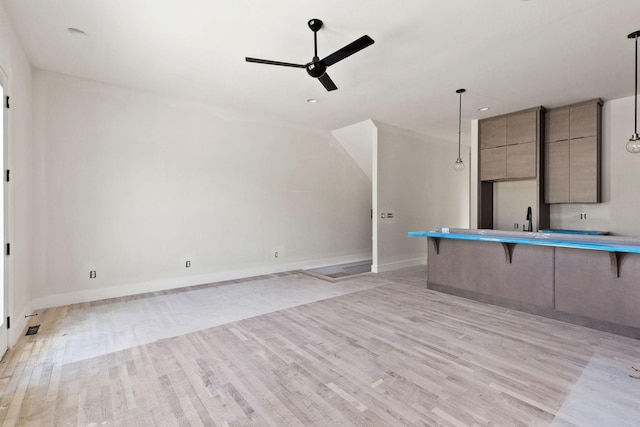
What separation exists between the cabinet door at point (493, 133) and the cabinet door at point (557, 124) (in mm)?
622

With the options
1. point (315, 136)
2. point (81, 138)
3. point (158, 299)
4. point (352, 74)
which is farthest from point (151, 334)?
point (315, 136)

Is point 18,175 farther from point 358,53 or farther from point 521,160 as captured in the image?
point 521,160

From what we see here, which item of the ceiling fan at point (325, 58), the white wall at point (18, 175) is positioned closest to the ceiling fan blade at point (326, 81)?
the ceiling fan at point (325, 58)

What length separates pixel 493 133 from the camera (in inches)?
225

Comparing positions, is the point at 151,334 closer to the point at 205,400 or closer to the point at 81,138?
the point at 205,400

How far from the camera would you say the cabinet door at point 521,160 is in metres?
5.20

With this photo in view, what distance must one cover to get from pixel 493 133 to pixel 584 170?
150cm

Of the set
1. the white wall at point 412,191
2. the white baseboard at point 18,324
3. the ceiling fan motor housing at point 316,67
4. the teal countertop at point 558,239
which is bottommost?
the white baseboard at point 18,324

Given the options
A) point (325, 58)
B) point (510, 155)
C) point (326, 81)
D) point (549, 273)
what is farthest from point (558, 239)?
point (325, 58)

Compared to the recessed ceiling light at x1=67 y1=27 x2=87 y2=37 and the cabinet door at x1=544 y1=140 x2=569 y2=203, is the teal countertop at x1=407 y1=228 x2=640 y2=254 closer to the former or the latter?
the cabinet door at x1=544 y1=140 x2=569 y2=203

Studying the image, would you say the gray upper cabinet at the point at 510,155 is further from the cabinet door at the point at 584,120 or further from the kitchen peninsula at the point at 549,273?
the kitchen peninsula at the point at 549,273

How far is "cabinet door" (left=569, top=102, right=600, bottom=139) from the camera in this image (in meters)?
4.77

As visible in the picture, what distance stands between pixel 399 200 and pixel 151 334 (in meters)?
5.04

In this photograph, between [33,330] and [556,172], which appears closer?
[33,330]
